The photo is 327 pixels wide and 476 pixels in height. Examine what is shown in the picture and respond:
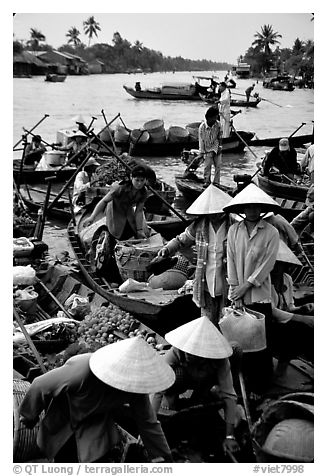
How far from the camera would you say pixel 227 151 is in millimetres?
16500

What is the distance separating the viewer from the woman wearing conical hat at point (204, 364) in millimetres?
2912

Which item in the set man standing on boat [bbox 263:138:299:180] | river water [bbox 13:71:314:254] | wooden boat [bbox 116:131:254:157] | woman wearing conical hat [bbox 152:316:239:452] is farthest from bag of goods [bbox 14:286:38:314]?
wooden boat [bbox 116:131:254:157]

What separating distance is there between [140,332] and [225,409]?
60.7 inches

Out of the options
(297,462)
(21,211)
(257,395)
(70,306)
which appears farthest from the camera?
(21,211)

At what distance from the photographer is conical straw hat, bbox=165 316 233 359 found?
288cm

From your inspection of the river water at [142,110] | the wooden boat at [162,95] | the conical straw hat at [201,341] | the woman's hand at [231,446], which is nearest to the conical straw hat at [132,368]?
the conical straw hat at [201,341]

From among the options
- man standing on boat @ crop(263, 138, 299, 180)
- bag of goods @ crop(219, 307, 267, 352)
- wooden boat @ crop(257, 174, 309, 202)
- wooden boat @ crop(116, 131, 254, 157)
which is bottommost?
bag of goods @ crop(219, 307, 267, 352)

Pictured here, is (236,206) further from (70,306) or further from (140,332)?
(70,306)

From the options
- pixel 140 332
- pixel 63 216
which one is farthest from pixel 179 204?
pixel 140 332

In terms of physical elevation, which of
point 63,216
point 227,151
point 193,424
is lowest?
point 193,424

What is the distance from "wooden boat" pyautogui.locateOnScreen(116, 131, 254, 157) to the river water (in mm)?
191

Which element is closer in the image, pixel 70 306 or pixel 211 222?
pixel 211 222

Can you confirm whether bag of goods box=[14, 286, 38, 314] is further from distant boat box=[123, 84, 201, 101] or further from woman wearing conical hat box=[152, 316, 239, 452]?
distant boat box=[123, 84, 201, 101]

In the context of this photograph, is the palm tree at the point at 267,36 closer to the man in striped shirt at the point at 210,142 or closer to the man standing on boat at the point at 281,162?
the man in striped shirt at the point at 210,142
